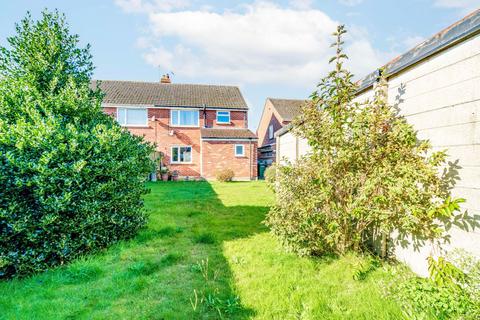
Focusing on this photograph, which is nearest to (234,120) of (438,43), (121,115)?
(121,115)

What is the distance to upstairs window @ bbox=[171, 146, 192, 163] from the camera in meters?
21.0

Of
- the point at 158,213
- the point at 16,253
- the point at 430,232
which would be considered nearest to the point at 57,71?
the point at 16,253

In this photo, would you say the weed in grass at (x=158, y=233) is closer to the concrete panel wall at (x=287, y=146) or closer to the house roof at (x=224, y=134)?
the concrete panel wall at (x=287, y=146)

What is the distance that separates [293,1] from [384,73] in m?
4.37

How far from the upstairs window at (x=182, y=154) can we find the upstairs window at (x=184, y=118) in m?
2.07

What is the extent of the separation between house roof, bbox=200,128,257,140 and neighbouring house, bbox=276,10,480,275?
674 inches

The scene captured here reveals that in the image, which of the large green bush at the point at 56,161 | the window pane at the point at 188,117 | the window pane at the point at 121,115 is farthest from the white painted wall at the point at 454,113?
the window pane at the point at 121,115

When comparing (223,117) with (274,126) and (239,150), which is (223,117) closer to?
(239,150)

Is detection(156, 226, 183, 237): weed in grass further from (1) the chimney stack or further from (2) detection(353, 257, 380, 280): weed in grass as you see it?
(1) the chimney stack

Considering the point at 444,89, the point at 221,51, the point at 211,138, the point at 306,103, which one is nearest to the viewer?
the point at 444,89

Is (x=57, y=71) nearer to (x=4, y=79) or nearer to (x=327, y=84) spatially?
(x=4, y=79)

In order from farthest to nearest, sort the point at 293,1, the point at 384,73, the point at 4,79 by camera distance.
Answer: the point at 293,1
the point at 4,79
the point at 384,73

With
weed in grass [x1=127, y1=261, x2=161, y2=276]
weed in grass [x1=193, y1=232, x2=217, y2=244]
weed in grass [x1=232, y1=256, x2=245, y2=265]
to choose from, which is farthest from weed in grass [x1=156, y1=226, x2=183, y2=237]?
weed in grass [x1=232, y1=256, x2=245, y2=265]

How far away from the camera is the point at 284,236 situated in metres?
4.10
